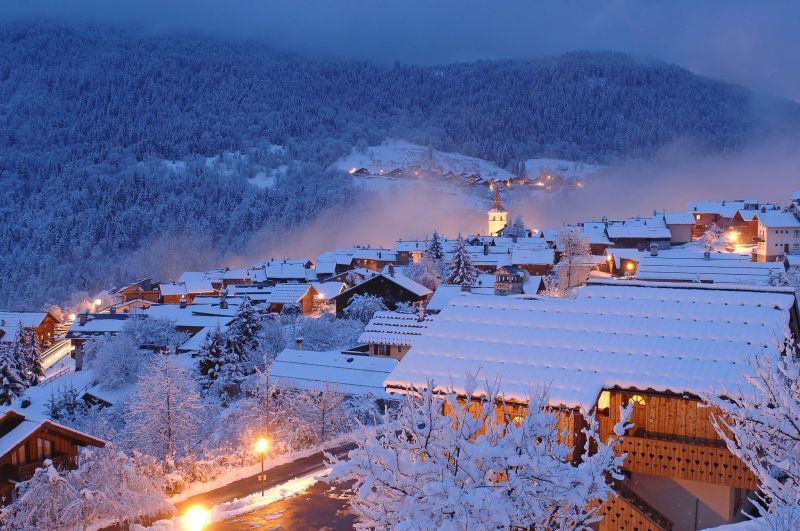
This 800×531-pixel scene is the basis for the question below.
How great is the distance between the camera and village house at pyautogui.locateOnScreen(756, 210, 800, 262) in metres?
66.8

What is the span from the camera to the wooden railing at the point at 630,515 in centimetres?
1381

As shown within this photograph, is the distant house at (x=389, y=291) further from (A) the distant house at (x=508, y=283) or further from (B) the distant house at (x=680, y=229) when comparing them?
(B) the distant house at (x=680, y=229)

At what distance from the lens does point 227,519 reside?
19.0 meters

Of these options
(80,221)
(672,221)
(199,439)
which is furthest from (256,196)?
(199,439)

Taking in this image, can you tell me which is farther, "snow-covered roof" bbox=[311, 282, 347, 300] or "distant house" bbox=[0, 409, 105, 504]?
"snow-covered roof" bbox=[311, 282, 347, 300]

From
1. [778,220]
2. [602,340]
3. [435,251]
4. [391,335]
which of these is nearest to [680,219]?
[778,220]

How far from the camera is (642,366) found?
1455 centimetres

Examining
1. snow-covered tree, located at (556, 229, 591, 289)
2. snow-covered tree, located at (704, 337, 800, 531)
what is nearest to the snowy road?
snow-covered tree, located at (704, 337, 800, 531)

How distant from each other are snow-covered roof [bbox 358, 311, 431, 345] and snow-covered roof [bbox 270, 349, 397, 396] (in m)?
3.21

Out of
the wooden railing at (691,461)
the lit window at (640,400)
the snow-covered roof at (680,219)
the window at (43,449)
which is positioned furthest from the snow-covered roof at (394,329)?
the snow-covered roof at (680,219)

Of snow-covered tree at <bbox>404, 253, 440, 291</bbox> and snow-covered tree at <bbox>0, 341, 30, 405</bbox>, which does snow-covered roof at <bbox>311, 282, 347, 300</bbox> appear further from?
snow-covered tree at <bbox>0, 341, 30, 405</bbox>

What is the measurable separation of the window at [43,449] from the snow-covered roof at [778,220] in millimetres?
65686

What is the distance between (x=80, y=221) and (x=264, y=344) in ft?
399

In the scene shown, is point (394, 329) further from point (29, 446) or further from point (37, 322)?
point (37, 322)
